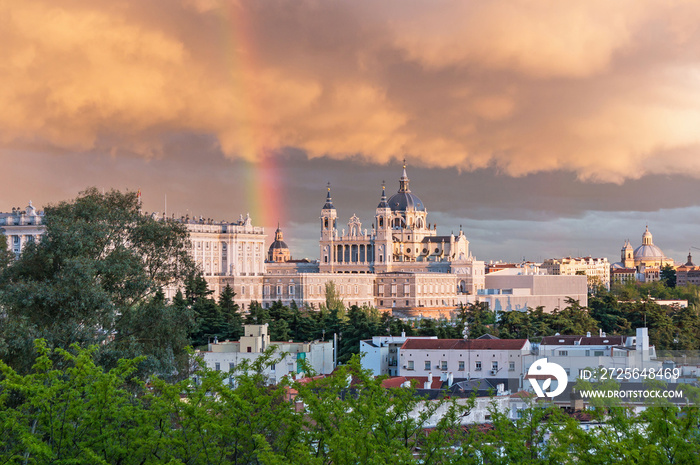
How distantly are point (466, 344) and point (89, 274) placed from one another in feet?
111

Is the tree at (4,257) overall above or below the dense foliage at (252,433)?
above

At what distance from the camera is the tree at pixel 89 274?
35.9 meters

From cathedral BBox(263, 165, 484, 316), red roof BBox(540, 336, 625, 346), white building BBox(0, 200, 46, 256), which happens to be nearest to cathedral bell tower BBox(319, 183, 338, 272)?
cathedral BBox(263, 165, 484, 316)

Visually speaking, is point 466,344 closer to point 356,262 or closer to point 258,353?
point 258,353

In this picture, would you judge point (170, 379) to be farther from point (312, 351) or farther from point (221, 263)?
point (221, 263)

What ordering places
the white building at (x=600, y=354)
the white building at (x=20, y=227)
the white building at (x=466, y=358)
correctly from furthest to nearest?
1. the white building at (x=20, y=227)
2. the white building at (x=466, y=358)
3. the white building at (x=600, y=354)

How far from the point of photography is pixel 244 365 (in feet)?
91.5

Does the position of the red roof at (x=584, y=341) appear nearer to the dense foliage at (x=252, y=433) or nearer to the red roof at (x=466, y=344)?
the red roof at (x=466, y=344)

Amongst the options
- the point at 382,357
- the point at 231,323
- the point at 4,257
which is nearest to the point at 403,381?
the point at 382,357

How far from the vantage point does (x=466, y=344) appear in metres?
66.6

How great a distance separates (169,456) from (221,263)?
130 m

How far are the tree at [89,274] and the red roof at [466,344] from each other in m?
27.6

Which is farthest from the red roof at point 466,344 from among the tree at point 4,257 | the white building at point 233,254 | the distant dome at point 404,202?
the distant dome at point 404,202

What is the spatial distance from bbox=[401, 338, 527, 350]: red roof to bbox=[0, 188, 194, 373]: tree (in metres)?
27.6
